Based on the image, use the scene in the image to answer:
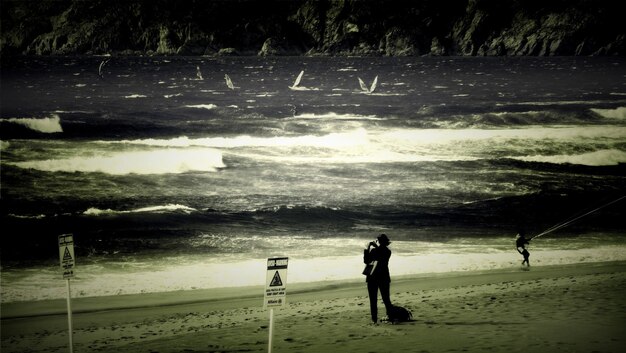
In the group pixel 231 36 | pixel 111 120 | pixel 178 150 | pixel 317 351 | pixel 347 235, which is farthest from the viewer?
pixel 231 36

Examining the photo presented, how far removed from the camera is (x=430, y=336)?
24.2ft

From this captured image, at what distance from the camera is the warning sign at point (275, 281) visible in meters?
6.25

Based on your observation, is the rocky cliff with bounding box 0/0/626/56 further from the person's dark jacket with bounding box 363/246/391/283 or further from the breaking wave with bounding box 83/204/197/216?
the person's dark jacket with bounding box 363/246/391/283

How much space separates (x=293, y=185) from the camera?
22.0 metres

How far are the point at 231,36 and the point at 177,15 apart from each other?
10.4 meters

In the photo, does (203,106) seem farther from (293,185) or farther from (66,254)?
(66,254)

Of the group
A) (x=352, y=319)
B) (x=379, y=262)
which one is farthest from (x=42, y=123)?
(x=379, y=262)

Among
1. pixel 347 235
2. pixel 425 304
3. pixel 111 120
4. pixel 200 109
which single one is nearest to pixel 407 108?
pixel 200 109

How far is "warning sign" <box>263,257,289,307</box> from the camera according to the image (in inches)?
246

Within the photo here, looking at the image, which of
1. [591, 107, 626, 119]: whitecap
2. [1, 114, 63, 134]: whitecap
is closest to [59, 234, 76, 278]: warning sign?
[1, 114, 63, 134]: whitecap

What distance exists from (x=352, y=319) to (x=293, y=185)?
13698 millimetres

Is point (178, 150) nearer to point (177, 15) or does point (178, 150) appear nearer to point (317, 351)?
point (317, 351)

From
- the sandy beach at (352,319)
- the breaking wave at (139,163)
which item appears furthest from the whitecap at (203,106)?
the sandy beach at (352,319)

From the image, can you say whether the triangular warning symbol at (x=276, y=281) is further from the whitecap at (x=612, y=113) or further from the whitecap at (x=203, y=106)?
the whitecap at (x=203, y=106)
